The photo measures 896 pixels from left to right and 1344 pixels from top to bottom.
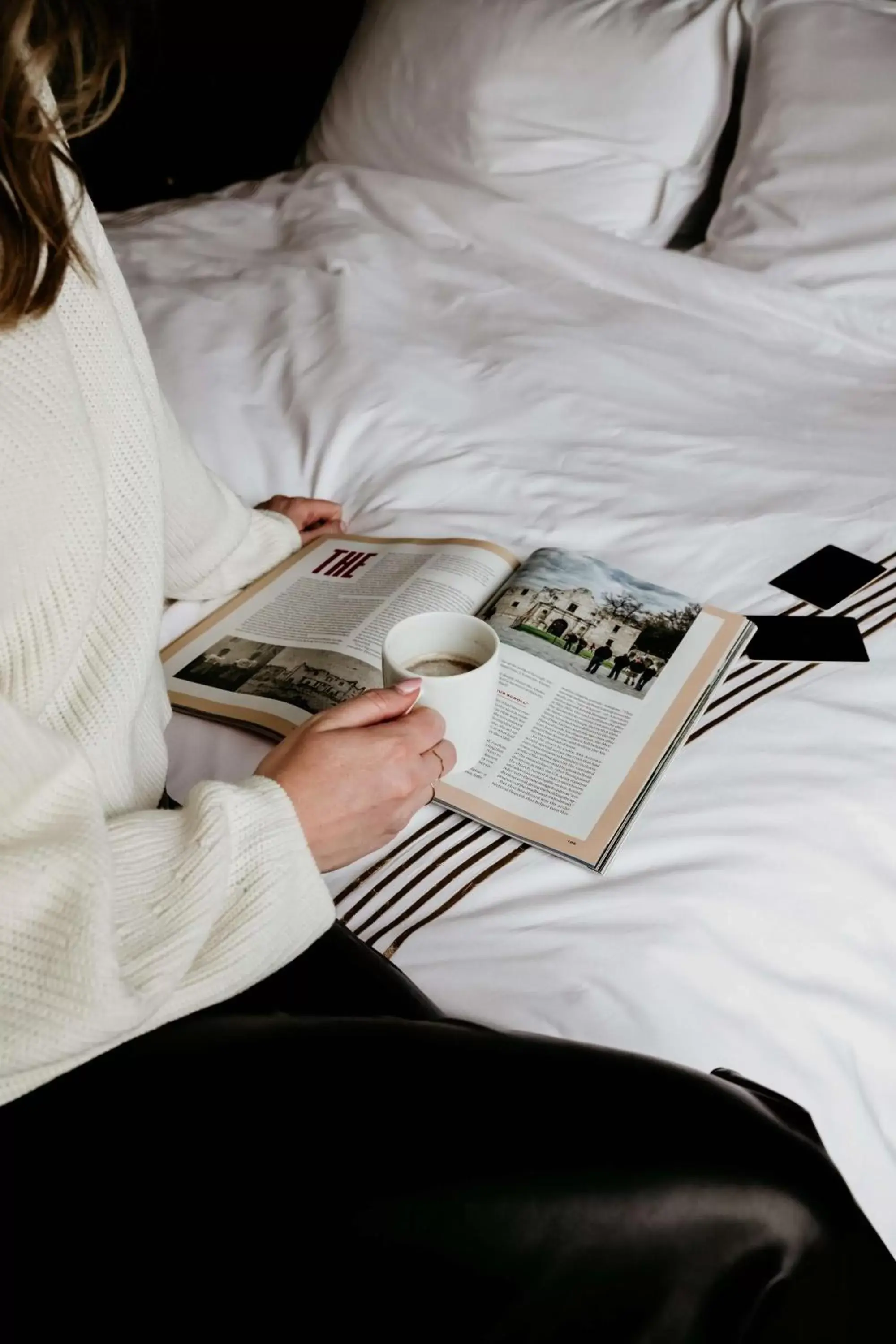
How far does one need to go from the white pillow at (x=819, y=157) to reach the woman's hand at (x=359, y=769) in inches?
38.1

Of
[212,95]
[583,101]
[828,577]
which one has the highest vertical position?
[212,95]

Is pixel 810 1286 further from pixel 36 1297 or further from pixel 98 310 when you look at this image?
pixel 98 310

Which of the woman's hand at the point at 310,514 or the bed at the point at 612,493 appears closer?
the bed at the point at 612,493

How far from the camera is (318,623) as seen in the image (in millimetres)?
943

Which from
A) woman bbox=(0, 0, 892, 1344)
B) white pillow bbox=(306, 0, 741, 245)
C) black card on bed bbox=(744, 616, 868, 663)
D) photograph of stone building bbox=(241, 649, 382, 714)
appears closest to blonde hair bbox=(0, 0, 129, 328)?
woman bbox=(0, 0, 892, 1344)

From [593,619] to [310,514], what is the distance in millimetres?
330

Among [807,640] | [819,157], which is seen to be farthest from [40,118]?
[819,157]

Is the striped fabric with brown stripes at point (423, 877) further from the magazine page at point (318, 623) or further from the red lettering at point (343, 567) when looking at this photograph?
the red lettering at point (343, 567)

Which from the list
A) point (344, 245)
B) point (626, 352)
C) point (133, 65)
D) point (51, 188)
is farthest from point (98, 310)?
point (133, 65)

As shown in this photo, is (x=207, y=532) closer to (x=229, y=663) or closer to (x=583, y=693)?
(x=229, y=663)

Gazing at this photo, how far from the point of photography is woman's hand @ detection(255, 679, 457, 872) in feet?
2.27

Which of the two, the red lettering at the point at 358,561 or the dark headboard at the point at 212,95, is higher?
the dark headboard at the point at 212,95

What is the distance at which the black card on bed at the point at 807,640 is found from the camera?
0.90 meters

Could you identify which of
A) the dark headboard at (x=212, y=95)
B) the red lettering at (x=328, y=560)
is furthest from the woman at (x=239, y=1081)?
the dark headboard at (x=212, y=95)
